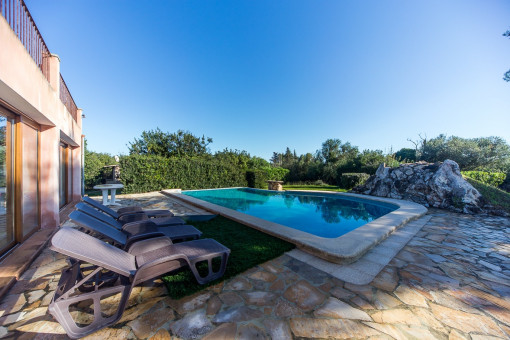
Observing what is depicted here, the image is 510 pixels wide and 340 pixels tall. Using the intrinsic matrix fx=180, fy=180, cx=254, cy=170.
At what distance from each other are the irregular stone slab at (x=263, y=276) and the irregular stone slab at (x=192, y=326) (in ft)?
2.90

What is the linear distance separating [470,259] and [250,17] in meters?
14.1

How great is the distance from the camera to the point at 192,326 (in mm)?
1721

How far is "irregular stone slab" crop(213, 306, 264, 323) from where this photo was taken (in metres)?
1.81

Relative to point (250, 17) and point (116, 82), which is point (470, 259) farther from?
point (116, 82)

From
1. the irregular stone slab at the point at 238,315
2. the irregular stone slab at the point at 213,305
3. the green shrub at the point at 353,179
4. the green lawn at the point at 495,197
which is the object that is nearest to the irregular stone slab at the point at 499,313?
the irregular stone slab at the point at 238,315

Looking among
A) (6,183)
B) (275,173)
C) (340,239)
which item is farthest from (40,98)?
(275,173)

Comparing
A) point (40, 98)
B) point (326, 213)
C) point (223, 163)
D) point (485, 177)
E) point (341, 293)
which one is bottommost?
point (326, 213)

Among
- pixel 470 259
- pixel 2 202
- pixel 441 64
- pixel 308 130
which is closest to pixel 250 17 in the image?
pixel 441 64

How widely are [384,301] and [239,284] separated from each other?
5.78 ft

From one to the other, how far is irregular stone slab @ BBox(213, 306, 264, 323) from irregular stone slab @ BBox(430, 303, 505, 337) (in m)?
1.96

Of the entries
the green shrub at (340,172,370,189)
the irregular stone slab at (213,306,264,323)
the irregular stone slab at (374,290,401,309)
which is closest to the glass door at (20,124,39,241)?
the irregular stone slab at (213,306,264,323)

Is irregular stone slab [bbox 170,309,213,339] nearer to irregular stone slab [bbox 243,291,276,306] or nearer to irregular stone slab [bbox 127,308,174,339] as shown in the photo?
irregular stone slab [bbox 127,308,174,339]

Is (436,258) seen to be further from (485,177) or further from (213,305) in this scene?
(485,177)

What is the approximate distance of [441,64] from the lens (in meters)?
10.5
